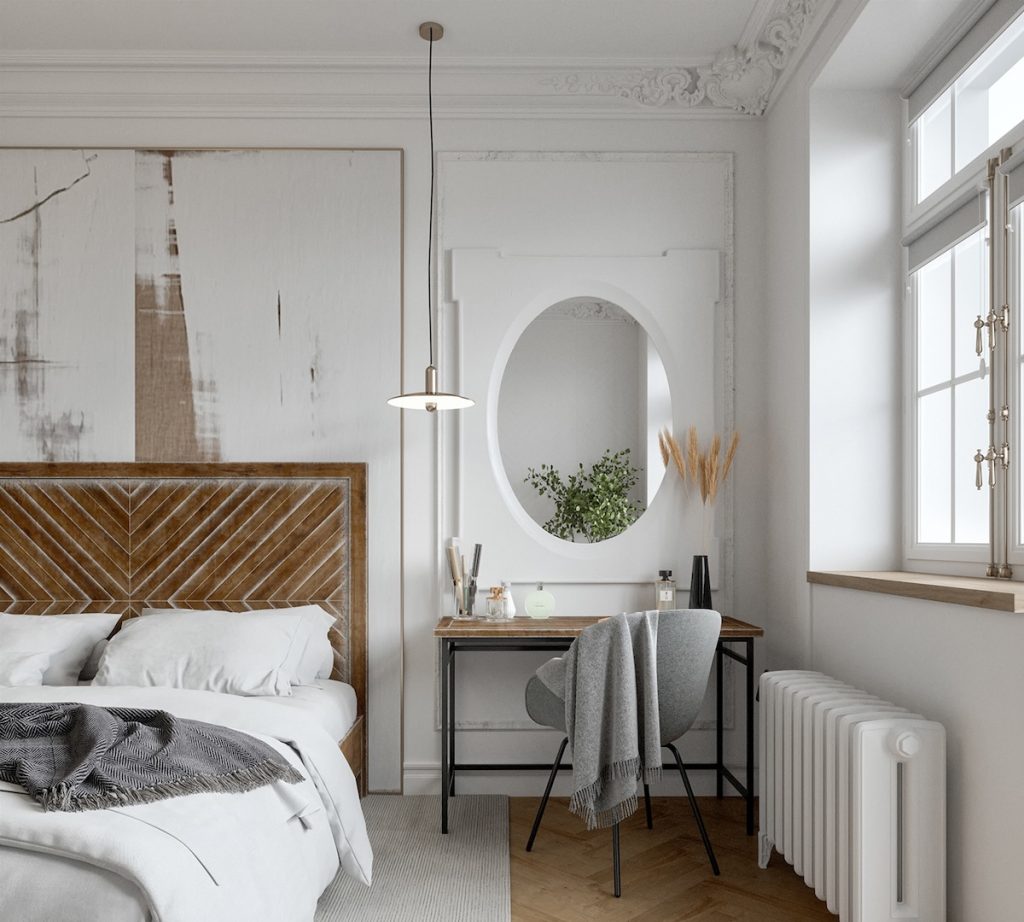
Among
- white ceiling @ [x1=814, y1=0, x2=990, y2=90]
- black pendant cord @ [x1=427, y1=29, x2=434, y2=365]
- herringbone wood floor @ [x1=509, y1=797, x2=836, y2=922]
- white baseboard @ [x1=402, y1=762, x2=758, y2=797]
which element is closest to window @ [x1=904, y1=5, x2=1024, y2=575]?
white ceiling @ [x1=814, y1=0, x2=990, y2=90]

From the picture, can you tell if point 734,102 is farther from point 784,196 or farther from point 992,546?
point 992,546

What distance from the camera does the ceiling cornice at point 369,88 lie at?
3568 millimetres

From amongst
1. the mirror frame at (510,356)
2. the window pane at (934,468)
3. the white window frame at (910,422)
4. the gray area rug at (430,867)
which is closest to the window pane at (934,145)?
the white window frame at (910,422)

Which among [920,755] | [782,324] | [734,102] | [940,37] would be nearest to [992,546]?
[920,755]

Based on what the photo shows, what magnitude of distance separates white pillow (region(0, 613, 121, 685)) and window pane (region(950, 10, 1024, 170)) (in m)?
3.36

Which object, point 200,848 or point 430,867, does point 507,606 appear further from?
point 200,848

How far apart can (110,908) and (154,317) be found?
100 inches

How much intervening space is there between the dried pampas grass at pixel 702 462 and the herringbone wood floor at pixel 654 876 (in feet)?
4.08

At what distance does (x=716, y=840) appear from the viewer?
3039 mm

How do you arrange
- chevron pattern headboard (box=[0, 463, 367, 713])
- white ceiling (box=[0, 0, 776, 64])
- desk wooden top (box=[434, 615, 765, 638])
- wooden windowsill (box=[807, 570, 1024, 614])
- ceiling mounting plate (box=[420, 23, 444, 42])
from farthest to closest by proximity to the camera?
chevron pattern headboard (box=[0, 463, 367, 713]) < ceiling mounting plate (box=[420, 23, 444, 42]) < white ceiling (box=[0, 0, 776, 64]) < desk wooden top (box=[434, 615, 765, 638]) < wooden windowsill (box=[807, 570, 1024, 614])

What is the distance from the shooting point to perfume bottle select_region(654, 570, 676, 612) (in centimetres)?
340

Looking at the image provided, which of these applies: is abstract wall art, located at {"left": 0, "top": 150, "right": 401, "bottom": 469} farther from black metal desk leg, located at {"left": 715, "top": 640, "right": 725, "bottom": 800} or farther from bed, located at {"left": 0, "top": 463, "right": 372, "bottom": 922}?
black metal desk leg, located at {"left": 715, "top": 640, "right": 725, "bottom": 800}

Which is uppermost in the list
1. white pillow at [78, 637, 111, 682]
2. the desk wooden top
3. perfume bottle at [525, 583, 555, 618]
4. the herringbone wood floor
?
perfume bottle at [525, 583, 555, 618]

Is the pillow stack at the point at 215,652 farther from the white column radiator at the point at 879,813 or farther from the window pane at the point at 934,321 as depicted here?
the window pane at the point at 934,321
